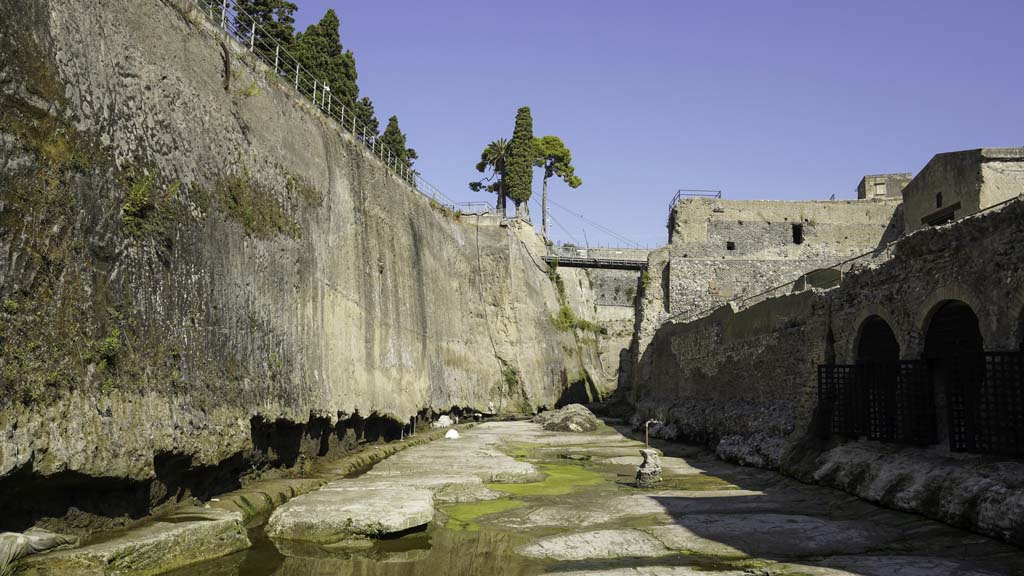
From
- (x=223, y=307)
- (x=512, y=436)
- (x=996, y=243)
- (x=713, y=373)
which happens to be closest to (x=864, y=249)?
(x=713, y=373)

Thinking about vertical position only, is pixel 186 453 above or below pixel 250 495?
above

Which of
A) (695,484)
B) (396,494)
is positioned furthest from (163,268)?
(695,484)

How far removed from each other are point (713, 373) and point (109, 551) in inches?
727

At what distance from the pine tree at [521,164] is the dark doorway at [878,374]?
36.2 meters

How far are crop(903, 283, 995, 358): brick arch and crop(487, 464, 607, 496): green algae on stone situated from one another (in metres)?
5.62

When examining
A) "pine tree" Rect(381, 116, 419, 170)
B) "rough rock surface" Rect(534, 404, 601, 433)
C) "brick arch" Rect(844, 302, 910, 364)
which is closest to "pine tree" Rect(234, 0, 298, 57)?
"pine tree" Rect(381, 116, 419, 170)

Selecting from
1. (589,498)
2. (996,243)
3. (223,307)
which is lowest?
(589,498)

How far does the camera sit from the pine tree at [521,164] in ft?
162

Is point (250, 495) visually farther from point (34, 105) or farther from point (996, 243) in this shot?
point (996, 243)

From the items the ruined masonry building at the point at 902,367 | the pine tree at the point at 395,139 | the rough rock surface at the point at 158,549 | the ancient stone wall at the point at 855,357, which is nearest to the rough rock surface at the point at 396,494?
the rough rock surface at the point at 158,549

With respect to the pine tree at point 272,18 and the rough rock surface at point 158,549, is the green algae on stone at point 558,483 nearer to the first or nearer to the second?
the rough rock surface at point 158,549

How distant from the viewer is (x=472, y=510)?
34.6ft

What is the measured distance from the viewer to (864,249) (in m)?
41.0

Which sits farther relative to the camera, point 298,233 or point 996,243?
point 298,233
